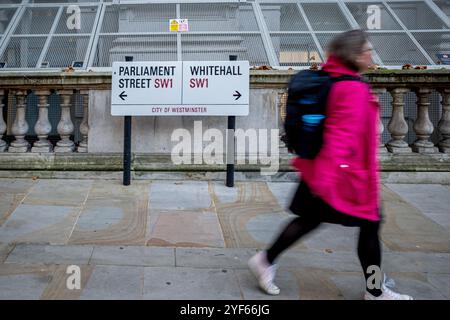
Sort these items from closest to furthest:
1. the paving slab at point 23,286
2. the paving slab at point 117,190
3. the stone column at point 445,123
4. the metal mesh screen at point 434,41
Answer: the paving slab at point 23,286 → the paving slab at point 117,190 → the stone column at point 445,123 → the metal mesh screen at point 434,41

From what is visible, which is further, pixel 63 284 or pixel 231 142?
pixel 231 142

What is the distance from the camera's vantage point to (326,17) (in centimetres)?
876

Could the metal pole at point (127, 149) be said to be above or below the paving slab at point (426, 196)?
above

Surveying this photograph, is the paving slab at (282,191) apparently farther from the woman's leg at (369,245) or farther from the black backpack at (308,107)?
the black backpack at (308,107)

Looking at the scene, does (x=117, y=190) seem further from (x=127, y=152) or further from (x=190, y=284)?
(x=190, y=284)

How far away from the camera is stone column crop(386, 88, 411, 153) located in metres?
6.83

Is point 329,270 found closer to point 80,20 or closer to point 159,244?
point 159,244

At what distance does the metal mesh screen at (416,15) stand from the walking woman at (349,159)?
19.5 feet

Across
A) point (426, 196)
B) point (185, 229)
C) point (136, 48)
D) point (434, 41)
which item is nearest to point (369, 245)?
point (185, 229)

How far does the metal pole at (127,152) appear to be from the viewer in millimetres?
6305

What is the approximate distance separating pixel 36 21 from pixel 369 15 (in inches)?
224

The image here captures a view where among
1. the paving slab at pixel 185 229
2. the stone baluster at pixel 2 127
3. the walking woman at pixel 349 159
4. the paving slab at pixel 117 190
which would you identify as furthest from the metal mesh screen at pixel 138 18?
the walking woman at pixel 349 159

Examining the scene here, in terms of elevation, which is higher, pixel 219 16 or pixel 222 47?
pixel 219 16
